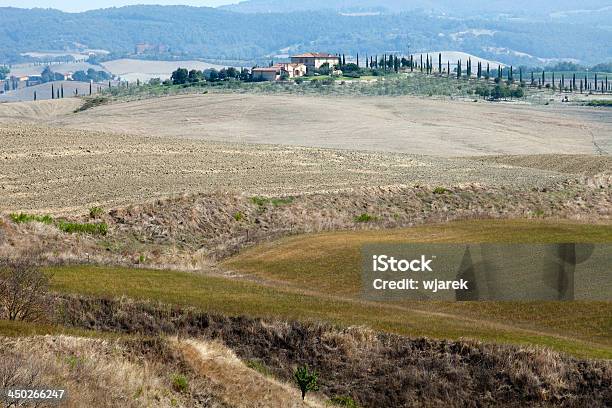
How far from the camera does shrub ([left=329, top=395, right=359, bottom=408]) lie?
22172 millimetres

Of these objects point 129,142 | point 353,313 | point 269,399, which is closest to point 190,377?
point 269,399

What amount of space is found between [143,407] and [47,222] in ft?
77.2

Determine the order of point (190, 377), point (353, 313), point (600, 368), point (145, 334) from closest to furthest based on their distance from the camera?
1. point (190, 377)
2. point (600, 368)
3. point (145, 334)
4. point (353, 313)

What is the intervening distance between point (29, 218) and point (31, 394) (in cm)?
2568

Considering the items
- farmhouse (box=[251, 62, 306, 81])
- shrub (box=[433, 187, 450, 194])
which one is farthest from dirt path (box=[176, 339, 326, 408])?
farmhouse (box=[251, 62, 306, 81])

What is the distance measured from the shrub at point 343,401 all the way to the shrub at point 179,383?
156 inches

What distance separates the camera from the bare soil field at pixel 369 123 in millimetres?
93625

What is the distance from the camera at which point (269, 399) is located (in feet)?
65.3

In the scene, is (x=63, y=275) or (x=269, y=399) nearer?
(x=269, y=399)

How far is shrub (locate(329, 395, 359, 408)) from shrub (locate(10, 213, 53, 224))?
64.8 feet

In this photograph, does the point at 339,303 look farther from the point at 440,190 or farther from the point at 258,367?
the point at 440,190

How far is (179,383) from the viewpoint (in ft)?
62.4

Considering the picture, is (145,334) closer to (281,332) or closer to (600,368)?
(281,332)

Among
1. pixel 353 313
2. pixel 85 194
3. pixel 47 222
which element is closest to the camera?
pixel 353 313
